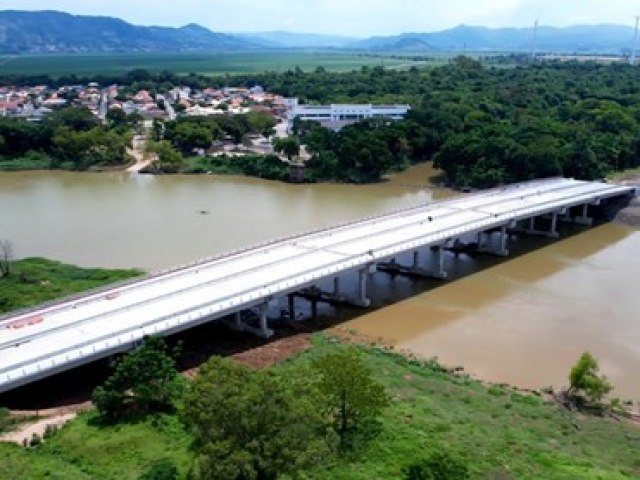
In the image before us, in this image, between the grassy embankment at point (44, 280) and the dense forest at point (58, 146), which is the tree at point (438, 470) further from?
the dense forest at point (58, 146)

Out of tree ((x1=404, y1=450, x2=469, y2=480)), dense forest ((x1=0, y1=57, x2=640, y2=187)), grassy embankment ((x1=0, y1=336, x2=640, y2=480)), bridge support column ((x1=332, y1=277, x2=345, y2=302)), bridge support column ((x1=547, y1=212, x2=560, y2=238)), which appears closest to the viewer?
tree ((x1=404, y1=450, x2=469, y2=480))

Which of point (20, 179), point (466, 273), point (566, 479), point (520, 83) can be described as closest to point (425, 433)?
point (566, 479)

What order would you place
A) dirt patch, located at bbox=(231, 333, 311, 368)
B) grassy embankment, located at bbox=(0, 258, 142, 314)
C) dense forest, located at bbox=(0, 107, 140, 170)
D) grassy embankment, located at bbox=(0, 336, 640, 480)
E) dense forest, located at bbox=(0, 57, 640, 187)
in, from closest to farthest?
grassy embankment, located at bbox=(0, 336, 640, 480), dirt patch, located at bbox=(231, 333, 311, 368), grassy embankment, located at bbox=(0, 258, 142, 314), dense forest, located at bbox=(0, 57, 640, 187), dense forest, located at bbox=(0, 107, 140, 170)

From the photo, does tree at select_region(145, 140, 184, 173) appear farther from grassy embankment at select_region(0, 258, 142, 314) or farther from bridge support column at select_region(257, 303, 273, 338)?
bridge support column at select_region(257, 303, 273, 338)

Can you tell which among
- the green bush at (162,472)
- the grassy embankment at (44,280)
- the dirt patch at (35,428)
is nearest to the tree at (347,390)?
the green bush at (162,472)

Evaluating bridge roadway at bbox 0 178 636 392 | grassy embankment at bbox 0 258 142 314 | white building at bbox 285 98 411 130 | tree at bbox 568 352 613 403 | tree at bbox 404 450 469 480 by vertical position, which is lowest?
grassy embankment at bbox 0 258 142 314

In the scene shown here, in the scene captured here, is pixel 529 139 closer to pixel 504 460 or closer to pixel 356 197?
pixel 356 197

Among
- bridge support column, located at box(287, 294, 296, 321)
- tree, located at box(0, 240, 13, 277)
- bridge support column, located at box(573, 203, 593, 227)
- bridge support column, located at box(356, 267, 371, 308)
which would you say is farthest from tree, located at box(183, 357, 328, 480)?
bridge support column, located at box(573, 203, 593, 227)
